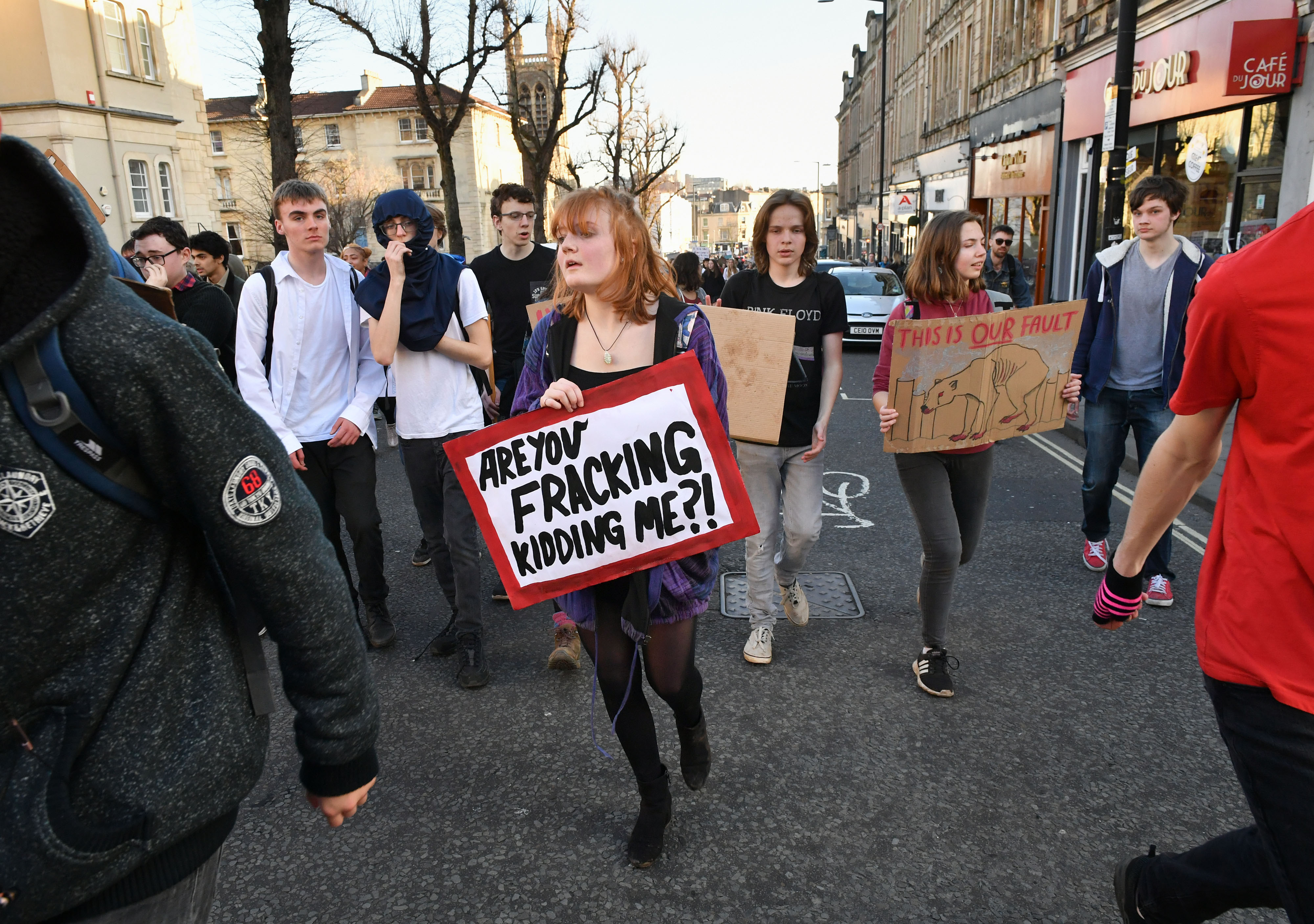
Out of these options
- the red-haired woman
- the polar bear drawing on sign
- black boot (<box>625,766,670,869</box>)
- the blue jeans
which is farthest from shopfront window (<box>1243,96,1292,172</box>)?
black boot (<box>625,766,670,869</box>)

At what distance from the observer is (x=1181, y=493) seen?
6.56 ft

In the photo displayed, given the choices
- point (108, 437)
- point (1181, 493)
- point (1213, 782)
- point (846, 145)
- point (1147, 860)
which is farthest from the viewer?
point (846, 145)

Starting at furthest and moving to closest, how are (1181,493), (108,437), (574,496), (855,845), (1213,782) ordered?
(1213,782) → (855,845) → (574,496) → (1181,493) → (108,437)

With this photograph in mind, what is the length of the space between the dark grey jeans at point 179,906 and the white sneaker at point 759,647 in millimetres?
2998

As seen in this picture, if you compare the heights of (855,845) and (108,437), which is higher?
(108,437)

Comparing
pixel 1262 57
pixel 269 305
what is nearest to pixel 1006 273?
pixel 1262 57

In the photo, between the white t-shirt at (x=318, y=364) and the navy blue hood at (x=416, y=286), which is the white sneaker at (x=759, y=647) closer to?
Answer: the navy blue hood at (x=416, y=286)

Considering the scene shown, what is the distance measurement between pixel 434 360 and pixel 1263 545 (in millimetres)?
3421

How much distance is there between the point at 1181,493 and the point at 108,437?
203cm

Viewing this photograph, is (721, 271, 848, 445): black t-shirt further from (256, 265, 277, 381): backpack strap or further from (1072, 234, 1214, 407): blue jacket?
(256, 265, 277, 381): backpack strap

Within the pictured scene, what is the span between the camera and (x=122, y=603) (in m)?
1.27

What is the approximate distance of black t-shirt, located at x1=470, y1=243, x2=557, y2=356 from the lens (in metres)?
5.18

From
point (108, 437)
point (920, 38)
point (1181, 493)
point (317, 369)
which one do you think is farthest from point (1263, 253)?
point (920, 38)

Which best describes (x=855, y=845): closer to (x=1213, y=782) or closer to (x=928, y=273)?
(x=1213, y=782)
